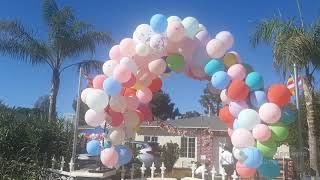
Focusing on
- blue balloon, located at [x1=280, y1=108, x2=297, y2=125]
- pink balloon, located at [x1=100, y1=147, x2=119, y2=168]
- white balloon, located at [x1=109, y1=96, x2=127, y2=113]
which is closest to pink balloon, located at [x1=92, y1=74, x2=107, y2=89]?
white balloon, located at [x1=109, y1=96, x2=127, y2=113]

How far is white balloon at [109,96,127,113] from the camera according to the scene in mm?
10375

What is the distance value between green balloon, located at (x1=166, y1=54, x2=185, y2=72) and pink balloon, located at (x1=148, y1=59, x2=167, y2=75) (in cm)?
18

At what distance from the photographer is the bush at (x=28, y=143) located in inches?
521

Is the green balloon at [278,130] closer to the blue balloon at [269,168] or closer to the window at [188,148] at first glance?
the blue balloon at [269,168]

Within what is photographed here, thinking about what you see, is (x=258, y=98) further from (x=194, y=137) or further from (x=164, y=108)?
(x=164, y=108)

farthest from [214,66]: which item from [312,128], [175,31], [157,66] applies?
[312,128]

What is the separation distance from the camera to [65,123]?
53.4ft

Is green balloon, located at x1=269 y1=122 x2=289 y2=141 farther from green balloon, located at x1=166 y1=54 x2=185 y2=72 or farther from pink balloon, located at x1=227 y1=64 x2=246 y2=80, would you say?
green balloon, located at x1=166 y1=54 x2=185 y2=72

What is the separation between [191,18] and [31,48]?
10.8 meters

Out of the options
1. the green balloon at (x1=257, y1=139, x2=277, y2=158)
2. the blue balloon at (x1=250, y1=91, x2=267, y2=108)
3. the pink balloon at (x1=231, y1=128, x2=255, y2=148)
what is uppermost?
the blue balloon at (x1=250, y1=91, x2=267, y2=108)

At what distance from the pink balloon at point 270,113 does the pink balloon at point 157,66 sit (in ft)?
A: 8.27

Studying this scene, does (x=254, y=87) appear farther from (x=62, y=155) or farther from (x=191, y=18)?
(x=62, y=155)

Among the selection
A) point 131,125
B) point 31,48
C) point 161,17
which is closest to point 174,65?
point 161,17

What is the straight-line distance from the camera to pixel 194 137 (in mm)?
27125
